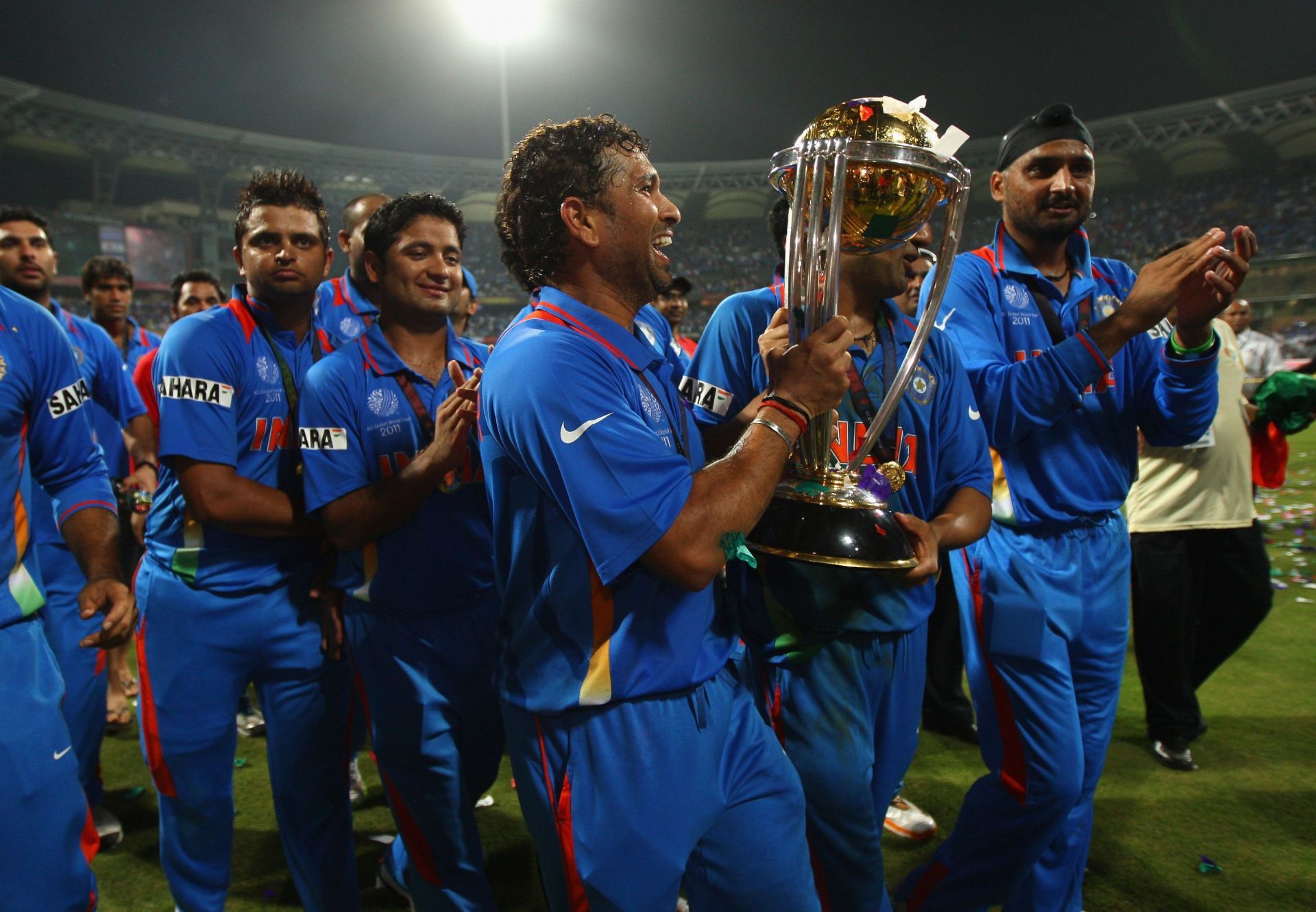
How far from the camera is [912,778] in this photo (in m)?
3.83

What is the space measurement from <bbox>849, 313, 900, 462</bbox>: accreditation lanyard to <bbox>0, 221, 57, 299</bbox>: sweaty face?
4.10m

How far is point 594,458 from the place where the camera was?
4.54ft

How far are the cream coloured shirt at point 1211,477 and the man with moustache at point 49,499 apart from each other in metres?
4.52

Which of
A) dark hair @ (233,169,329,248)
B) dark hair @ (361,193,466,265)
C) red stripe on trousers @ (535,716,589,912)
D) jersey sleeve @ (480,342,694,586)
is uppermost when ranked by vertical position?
dark hair @ (233,169,329,248)

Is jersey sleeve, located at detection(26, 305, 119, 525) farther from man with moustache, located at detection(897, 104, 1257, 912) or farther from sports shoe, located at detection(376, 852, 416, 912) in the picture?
man with moustache, located at detection(897, 104, 1257, 912)

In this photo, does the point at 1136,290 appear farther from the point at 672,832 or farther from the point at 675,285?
the point at 675,285

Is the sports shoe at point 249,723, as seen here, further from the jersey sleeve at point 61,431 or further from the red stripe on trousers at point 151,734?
the jersey sleeve at point 61,431

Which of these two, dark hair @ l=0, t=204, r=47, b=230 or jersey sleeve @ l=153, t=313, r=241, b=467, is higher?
dark hair @ l=0, t=204, r=47, b=230

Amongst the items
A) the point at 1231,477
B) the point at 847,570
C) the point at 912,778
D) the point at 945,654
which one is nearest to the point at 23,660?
the point at 847,570

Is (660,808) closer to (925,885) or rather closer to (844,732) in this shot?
(844,732)

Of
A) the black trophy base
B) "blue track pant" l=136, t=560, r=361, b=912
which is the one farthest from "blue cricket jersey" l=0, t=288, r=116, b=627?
the black trophy base

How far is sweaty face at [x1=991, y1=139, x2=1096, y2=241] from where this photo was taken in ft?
8.47

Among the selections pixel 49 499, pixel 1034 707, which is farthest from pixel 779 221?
pixel 49 499

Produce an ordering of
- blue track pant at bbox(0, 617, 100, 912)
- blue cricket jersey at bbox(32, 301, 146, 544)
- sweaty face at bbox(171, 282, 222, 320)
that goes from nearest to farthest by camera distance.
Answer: blue track pant at bbox(0, 617, 100, 912) < blue cricket jersey at bbox(32, 301, 146, 544) < sweaty face at bbox(171, 282, 222, 320)
